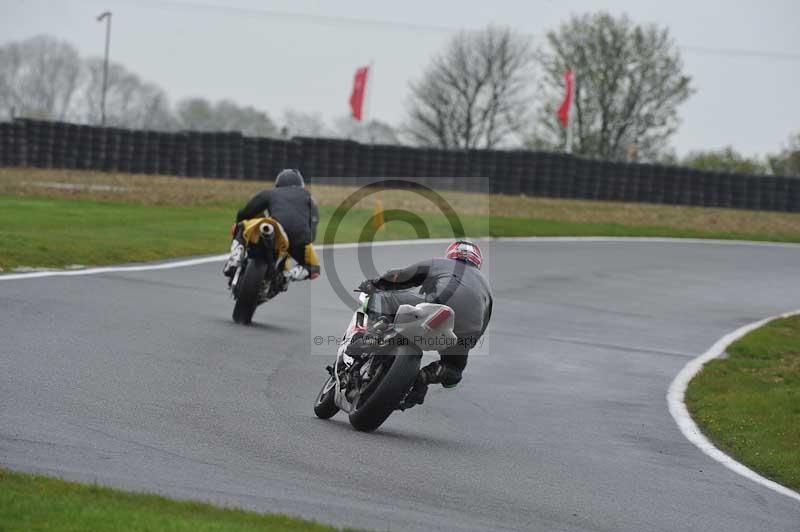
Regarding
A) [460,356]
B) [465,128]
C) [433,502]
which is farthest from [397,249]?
[465,128]

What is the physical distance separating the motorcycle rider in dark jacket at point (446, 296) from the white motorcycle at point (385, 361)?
13 cm

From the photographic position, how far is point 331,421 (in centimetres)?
966

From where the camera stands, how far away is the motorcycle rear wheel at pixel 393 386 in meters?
8.85

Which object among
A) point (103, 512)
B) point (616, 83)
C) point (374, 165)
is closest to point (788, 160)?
point (616, 83)

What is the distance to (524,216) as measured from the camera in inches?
1398

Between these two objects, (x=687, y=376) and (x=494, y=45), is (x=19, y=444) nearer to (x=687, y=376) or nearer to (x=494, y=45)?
(x=687, y=376)

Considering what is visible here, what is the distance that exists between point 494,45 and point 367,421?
7912 cm

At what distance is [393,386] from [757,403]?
527 centimetres

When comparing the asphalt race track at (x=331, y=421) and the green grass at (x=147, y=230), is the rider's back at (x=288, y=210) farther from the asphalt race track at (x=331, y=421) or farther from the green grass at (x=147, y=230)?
the green grass at (x=147, y=230)

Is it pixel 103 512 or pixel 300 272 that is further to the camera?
pixel 300 272

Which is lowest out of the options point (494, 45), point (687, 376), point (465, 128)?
point (687, 376)

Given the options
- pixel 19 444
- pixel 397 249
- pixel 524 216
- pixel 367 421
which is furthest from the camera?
pixel 524 216

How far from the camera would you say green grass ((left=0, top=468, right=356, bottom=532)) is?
5645 millimetres

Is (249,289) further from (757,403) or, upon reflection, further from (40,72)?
(40,72)
